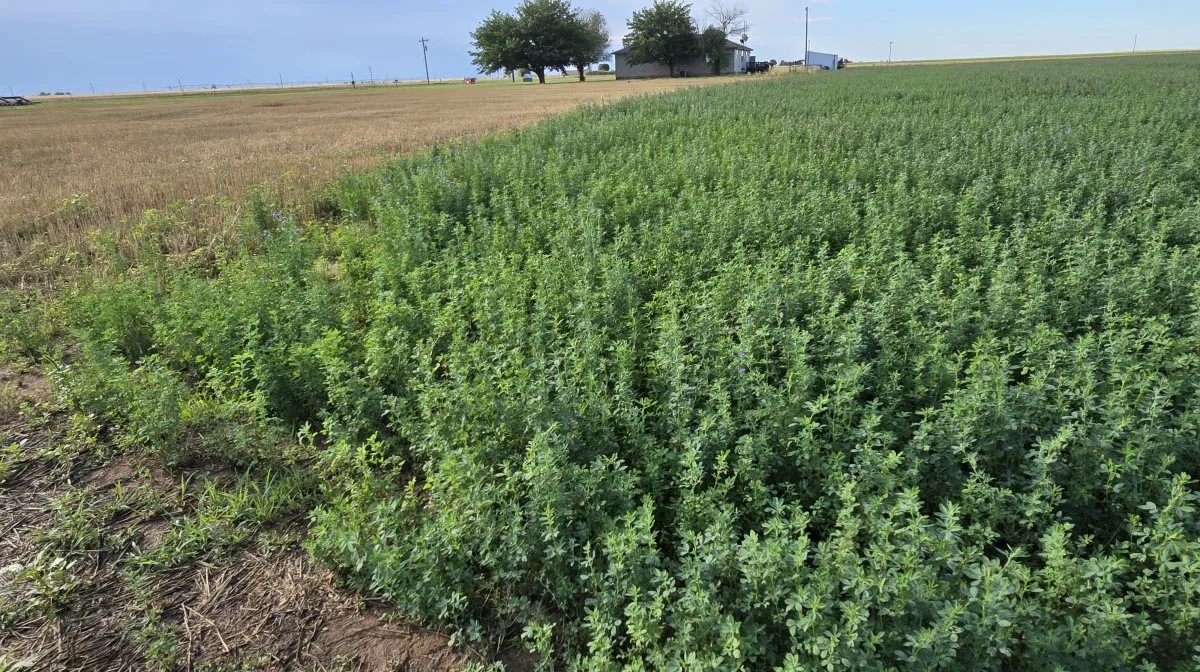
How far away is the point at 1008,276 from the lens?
460 cm

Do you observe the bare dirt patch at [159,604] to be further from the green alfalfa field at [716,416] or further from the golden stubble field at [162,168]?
the golden stubble field at [162,168]

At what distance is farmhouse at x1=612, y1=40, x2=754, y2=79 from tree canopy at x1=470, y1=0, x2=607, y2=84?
808 cm

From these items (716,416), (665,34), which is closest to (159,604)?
(716,416)

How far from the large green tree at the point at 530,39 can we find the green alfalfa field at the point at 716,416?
72515 mm

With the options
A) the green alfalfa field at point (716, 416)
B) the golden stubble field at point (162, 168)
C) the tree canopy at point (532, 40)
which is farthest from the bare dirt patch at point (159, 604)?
the tree canopy at point (532, 40)

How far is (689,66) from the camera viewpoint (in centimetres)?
7694

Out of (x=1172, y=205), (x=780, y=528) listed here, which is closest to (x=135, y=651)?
(x=780, y=528)

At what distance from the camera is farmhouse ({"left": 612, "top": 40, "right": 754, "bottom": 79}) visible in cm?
7581

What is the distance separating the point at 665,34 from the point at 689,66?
6.51m

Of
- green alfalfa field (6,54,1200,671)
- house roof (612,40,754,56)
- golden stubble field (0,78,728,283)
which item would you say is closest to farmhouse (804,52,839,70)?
house roof (612,40,754,56)

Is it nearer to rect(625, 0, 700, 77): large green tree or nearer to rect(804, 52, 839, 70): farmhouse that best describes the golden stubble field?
rect(625, 0, 700, 77): large green tree

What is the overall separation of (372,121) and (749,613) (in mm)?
25560

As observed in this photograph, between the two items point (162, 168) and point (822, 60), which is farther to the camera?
point (822, 60)

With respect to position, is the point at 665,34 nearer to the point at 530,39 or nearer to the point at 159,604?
the point at 530,39
